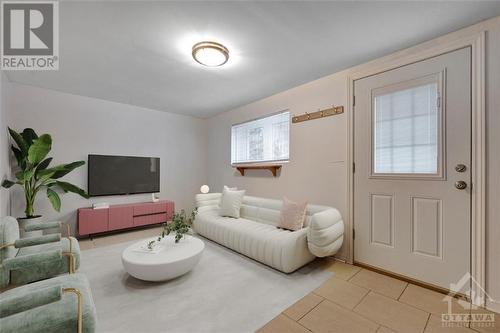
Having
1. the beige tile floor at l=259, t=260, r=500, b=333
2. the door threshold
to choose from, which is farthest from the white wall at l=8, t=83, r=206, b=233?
the door threshold

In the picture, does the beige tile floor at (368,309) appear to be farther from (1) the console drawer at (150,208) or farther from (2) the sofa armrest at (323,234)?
(1) the console drawer at (150,208)

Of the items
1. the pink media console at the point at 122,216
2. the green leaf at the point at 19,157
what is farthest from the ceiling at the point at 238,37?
the pink media console at the point at 122,216

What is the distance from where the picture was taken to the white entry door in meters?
1.91

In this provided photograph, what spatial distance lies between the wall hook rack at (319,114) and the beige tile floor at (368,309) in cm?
197

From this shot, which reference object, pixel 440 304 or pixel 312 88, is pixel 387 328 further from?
pixel 312 88

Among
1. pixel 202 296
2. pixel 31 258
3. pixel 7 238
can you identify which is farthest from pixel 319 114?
pixel 7 238

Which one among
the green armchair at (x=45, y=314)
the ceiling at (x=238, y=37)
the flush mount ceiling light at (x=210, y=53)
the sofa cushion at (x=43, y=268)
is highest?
the ceiling at (x=238, y=37)

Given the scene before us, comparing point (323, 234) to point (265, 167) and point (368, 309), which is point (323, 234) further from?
point (265, 167)

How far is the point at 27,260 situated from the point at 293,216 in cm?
249

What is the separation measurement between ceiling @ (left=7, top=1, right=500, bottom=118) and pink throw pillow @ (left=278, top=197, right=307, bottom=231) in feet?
5.74

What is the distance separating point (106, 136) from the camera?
12.7 ft

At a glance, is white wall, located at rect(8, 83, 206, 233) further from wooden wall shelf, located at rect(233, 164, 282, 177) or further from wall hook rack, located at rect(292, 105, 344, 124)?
wall hook rack, located at rect(292, 105, 344, 124)

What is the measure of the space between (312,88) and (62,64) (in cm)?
321

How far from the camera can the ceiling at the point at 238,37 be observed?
1673mm
